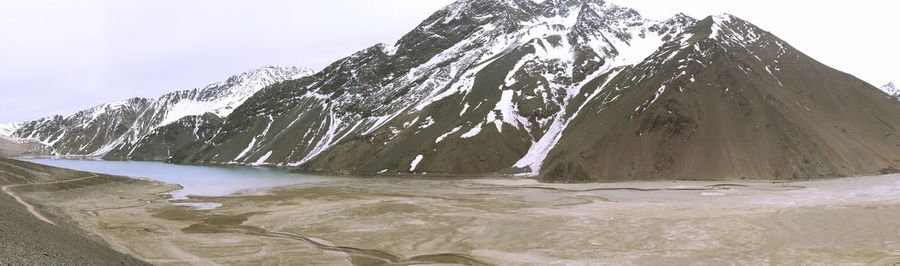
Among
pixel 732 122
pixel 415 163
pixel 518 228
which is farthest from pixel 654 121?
pixel 518 228

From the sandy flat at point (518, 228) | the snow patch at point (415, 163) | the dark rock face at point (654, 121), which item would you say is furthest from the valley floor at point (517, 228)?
the snow patch at point (415, 163)

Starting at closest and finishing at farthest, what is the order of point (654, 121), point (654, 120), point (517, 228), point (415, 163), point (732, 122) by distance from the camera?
point (517, 228), point (732, 122), point (654, 121), point (654, 120), point (415, 163)

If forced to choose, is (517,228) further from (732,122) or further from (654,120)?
(732,122)

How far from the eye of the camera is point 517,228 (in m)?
49.7

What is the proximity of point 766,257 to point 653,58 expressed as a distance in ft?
439

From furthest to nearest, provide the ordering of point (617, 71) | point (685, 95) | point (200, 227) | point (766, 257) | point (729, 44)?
point (617, 71) < point (729, 44) < point (685, 95) < point (200, 227) < point (766, 257)

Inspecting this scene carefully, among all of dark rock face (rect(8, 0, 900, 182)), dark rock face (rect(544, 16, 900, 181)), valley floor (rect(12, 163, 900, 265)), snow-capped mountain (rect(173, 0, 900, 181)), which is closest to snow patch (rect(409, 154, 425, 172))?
snow-capped mountain (rect(173, 0, 900, 181))

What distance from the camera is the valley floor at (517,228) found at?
38.2 metres

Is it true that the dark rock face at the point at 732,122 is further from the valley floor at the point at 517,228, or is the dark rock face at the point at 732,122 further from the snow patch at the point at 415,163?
the snow patch at the point at 415,163

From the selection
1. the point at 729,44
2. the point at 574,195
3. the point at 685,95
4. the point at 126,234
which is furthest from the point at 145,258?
the point at 729,44

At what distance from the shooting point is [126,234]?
47812mm

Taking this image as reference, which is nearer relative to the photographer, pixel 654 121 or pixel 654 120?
pixel 654 121

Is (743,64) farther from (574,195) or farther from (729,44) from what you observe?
(574,195)

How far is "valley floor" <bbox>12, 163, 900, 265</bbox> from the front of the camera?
38.2 m
